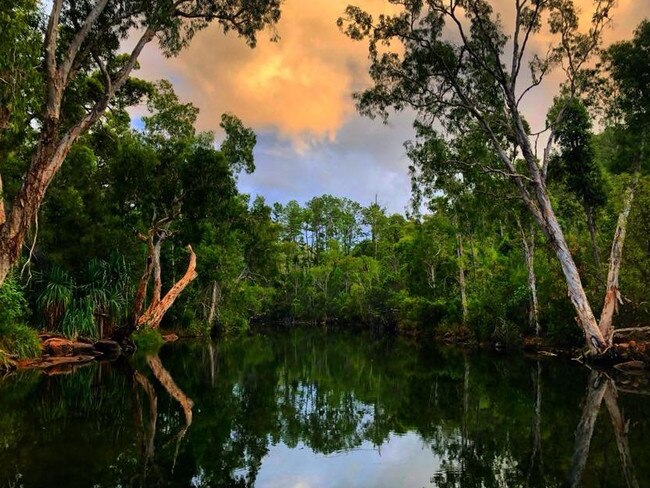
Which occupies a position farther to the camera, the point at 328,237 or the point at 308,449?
the point at 328,237

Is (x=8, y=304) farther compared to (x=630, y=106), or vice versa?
(x=630, y=106)

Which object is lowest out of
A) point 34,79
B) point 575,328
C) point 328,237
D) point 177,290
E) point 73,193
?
point 575,328

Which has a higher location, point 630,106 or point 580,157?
point 630,106

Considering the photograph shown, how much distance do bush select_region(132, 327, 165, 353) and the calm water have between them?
8.10m

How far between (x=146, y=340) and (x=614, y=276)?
2095 cm

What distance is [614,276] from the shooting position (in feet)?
57.5

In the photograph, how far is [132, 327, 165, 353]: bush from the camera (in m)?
22.9

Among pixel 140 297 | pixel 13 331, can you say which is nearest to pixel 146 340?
pixel 140 297

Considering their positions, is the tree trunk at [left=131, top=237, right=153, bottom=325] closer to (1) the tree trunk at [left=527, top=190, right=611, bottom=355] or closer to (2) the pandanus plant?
(2) the pandanus plant

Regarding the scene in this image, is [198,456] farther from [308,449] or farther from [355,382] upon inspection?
[355,382]

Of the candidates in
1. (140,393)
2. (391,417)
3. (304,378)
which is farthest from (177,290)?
(391,417)

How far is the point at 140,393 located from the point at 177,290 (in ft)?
47.1

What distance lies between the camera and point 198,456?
650 cm

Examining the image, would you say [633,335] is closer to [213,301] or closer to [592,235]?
[592,235]
